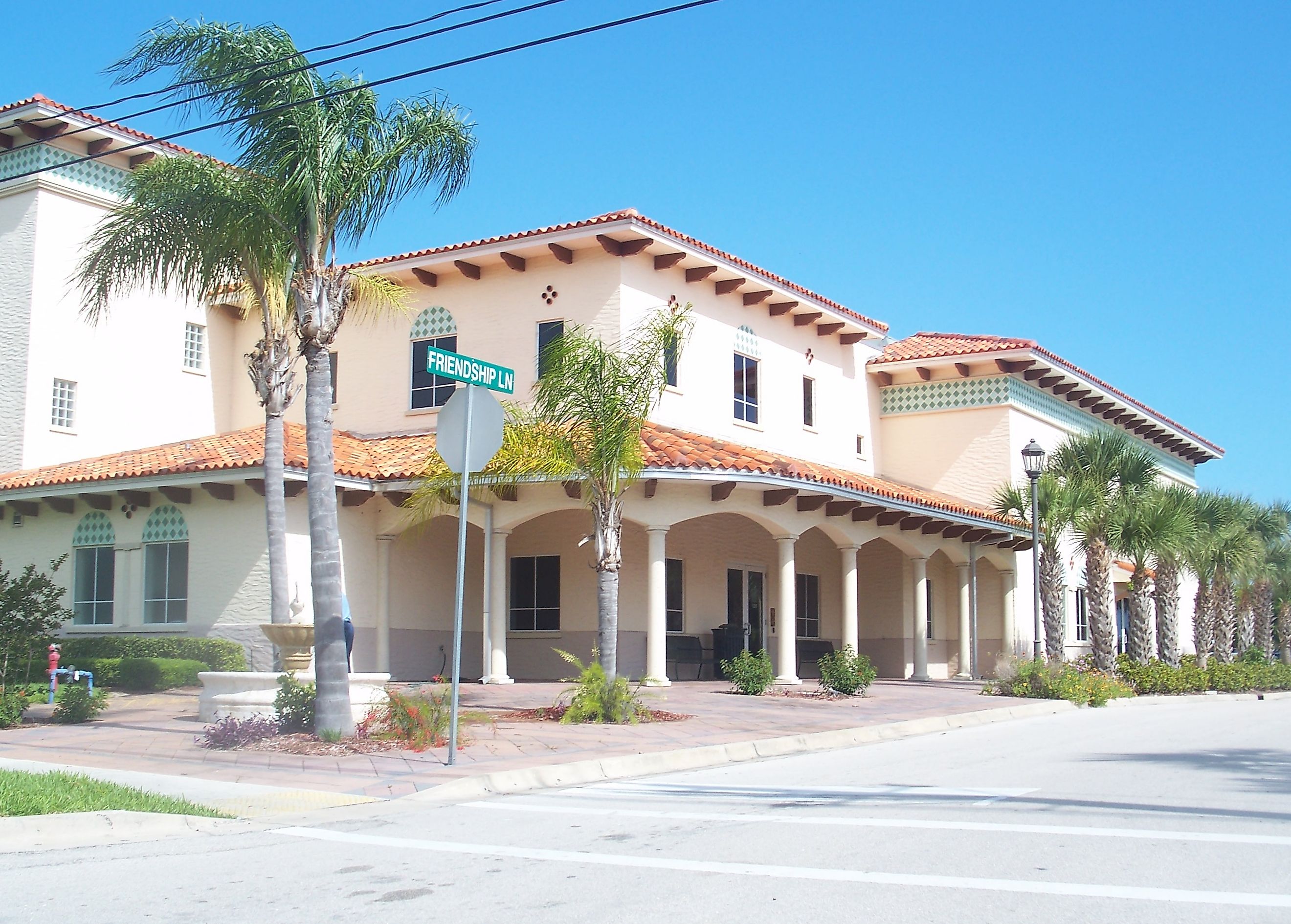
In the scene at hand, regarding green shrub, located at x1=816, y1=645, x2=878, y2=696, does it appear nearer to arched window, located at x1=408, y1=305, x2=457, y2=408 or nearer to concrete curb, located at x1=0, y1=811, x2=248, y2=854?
arched window, located at x1=408, y1=305, x2=457, y2=408

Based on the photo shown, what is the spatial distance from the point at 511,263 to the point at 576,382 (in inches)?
349

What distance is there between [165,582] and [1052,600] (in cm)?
1720

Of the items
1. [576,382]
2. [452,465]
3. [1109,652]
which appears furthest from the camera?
[1109,652]

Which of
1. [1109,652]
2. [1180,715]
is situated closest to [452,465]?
[1180,715]

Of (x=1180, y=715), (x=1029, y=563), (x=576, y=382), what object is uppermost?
(x=576, y=382)

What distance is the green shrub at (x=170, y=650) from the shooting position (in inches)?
783

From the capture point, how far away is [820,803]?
9.41 meters

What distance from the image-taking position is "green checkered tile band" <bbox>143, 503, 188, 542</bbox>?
69.9 ft

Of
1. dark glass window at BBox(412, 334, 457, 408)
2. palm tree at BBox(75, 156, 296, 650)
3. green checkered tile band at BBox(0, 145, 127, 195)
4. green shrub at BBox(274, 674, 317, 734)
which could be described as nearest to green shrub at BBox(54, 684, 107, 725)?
palm tree at BBox(75, 156, 296, 650)

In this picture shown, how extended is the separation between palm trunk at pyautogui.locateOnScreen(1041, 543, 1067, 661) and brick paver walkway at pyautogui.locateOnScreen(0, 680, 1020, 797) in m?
7.01

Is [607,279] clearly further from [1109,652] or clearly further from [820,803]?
[820,803]

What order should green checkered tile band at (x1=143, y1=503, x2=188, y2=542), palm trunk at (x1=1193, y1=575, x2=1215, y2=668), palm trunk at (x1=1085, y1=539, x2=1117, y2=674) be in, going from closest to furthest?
1. green checkered tile band at (x1=143, y1=503, x2=188, y2=542)
2. palm trunk at (x1=1085, y1=539, x2=1117, y2=674)
3. palm trunk at (x1=1193, y1=575, x2=1215, y2=668)

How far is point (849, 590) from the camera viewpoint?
2403cm

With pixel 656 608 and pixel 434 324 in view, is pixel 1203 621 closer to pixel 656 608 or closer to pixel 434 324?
pixel 656 608
